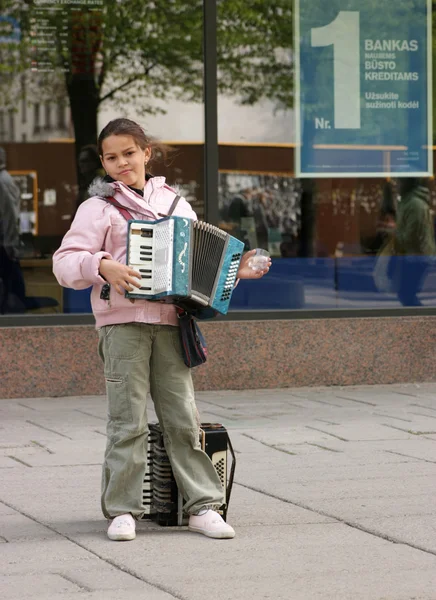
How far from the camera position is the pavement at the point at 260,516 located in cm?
422

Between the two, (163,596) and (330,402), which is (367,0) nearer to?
(330,402)

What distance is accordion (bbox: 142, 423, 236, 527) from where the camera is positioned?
200 inches

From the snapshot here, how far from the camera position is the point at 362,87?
9484 millimetres

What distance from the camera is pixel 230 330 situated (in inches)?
352

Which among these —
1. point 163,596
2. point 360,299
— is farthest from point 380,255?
point 163,596

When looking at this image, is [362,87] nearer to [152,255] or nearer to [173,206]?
[173,206]

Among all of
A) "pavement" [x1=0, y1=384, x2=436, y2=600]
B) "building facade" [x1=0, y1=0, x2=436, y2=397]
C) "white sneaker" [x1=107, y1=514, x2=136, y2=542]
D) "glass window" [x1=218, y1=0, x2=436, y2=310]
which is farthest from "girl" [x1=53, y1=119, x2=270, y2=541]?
"glass window" [x1=218, y1=0, x2=436, y2=310]

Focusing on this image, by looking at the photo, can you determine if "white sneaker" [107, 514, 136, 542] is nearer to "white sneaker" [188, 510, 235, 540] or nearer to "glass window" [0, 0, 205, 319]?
"white sneaker" [188, 510, 235, 540]

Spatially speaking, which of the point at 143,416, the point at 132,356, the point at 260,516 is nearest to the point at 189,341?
the point at 132,356

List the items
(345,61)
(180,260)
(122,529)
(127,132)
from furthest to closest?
(345,61) → (127,132) → (122,529) → (180,260)

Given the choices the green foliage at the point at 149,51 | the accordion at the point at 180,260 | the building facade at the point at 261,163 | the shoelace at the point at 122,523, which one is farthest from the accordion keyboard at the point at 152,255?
the green foliage at the point at 149,51

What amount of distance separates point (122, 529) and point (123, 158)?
4.98 feet

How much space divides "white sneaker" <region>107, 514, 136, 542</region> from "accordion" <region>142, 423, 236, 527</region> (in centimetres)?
21

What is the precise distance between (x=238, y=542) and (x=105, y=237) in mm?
1345
